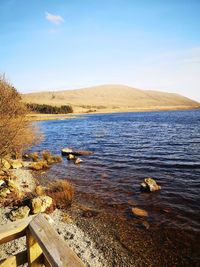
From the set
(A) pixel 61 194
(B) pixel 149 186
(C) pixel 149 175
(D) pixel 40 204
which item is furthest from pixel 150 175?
(D) pixel 40 204

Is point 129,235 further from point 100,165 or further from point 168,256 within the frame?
point 100,165

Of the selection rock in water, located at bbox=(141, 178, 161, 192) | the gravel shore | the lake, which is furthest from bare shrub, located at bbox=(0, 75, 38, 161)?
rock in water, located at bbox=(141, 178, 161, 192)

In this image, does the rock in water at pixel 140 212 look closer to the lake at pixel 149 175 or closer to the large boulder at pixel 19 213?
the lake at pixel 149 175

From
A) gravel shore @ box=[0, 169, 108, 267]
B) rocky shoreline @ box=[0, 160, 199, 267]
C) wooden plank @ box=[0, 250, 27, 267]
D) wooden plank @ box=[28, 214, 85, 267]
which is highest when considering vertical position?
wooden plank @ box=[28, 214, 85, 267]

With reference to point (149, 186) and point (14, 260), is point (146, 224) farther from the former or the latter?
point (14, 260)

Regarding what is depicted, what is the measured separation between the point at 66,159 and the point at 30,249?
1998cm

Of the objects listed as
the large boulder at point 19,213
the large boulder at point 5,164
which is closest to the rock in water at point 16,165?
the large boulder at point 5,164

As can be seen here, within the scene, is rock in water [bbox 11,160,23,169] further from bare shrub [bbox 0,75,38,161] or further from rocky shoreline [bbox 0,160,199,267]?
rocky shoreline [bbox 0,160,199,267]

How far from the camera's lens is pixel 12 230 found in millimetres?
3225

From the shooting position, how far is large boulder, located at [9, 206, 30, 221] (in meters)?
9.36

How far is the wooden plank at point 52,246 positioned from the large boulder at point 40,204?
7.11 meters

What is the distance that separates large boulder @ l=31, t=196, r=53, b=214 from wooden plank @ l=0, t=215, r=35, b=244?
7.08 m

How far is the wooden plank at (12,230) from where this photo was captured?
3.16m

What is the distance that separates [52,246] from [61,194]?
372 inches
